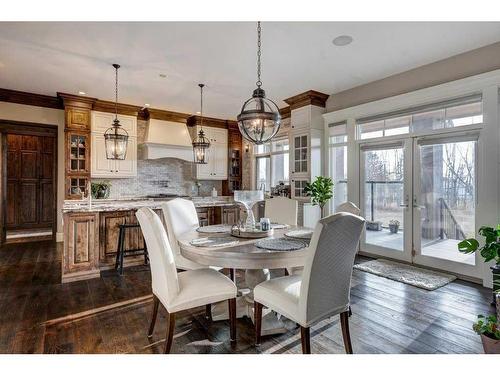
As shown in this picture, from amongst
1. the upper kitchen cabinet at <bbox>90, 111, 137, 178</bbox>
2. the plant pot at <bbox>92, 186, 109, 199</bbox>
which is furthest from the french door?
the plant pot at <bbox>92, 186, 109, 199</bbox>

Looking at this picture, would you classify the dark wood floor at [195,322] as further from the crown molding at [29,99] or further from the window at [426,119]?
the crown molding at [29,99]

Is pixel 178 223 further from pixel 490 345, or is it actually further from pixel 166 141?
pixel 166 141

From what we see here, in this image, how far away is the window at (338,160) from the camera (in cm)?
523

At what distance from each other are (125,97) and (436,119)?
5.32 m

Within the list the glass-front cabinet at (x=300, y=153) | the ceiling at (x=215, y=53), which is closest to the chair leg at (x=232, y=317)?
the ceiling at (x=215, y=53)

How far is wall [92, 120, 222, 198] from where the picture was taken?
6418 millimetres

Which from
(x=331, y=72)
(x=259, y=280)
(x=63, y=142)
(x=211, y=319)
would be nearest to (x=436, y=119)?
(x=331, y=72)

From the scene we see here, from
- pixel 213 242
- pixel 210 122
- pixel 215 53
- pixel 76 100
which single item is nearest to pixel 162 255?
pixel 213 242

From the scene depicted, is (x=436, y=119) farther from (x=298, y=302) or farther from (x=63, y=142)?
(x=63, y=142)

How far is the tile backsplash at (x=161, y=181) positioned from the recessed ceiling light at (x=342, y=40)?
15.8 feet

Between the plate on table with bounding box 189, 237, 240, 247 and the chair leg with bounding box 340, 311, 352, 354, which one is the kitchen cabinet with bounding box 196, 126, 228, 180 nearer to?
the plate on table with bounding box 189, 237, 240, 247

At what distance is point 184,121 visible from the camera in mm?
6910

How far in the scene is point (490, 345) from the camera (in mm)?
1841

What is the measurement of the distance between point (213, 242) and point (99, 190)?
15.1ft
